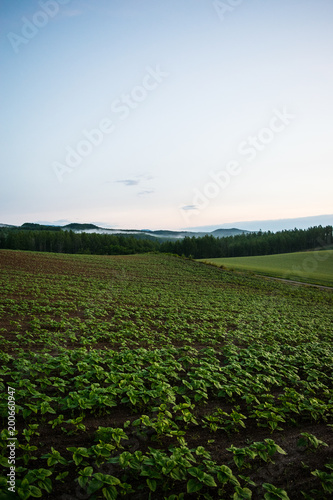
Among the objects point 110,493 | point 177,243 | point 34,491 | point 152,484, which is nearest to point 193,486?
point 152,484

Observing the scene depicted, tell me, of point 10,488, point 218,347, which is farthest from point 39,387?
point 218,347

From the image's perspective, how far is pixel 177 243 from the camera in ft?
470

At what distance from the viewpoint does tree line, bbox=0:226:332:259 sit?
5192 inches

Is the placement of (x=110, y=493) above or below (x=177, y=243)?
below

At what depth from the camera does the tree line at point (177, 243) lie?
132 m

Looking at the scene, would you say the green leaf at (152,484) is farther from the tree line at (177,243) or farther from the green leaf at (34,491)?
the tree line at (177,243)

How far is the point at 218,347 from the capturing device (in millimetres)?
12273

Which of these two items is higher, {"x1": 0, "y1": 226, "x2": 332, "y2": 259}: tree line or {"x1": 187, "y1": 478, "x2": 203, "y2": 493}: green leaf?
{"x1": 0, "y1": 226, "x2": 332, "y2": 259}: tree line

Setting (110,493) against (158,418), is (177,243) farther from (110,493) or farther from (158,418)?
(110,493)

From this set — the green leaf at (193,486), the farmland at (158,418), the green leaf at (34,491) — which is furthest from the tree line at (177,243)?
the green leaf at (34,491)

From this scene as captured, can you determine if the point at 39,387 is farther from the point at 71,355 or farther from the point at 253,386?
the point at 253,386

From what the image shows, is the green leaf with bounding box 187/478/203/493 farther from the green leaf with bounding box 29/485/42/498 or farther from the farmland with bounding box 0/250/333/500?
the green leaf with bounding box 29/485/42/498

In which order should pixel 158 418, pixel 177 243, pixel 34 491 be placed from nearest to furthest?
pixel 34 491 < pixel 158 418 < pixel 177 243


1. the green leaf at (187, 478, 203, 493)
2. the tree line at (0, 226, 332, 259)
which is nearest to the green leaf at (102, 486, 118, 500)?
the green leaf at (187, 478, 203, 493)
